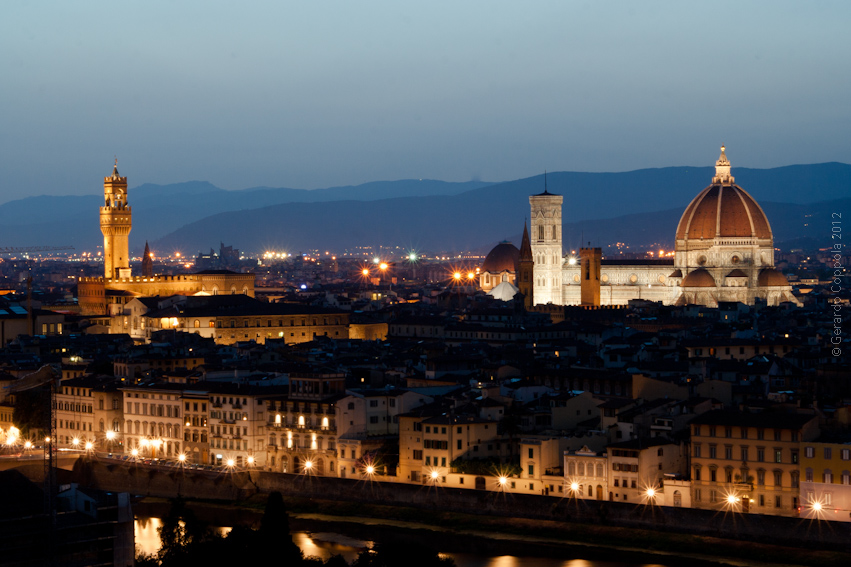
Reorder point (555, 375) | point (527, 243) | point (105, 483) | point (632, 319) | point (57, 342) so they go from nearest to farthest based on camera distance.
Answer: point (105, 483) < point (555, 375) < point (57, 342) < point (632, 319) < point (527, 243)

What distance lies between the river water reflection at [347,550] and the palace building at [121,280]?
52407 millimetres

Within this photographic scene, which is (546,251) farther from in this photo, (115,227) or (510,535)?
(510,535)

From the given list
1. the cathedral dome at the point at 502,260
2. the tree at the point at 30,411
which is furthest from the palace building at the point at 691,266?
the tree at the point at 30,411

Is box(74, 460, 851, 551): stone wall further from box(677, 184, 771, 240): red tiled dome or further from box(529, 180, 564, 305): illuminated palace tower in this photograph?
box(529, 180, 564, 305): illuminated palace tower

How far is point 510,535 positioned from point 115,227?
6914 centimetres

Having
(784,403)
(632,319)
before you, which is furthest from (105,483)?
(632,319)

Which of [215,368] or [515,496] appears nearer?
[515,496]

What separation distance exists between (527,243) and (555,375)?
5836cm

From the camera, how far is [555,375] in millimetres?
51344

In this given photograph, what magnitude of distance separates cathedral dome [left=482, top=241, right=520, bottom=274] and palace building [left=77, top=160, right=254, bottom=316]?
30024 mm

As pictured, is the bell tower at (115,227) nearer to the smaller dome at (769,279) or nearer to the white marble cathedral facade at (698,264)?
the white marble cathedral facade at (698,264)

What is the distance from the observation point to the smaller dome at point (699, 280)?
105 meters

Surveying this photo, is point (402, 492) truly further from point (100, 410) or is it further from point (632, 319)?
point (632, 319)

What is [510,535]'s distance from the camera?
39.9m
